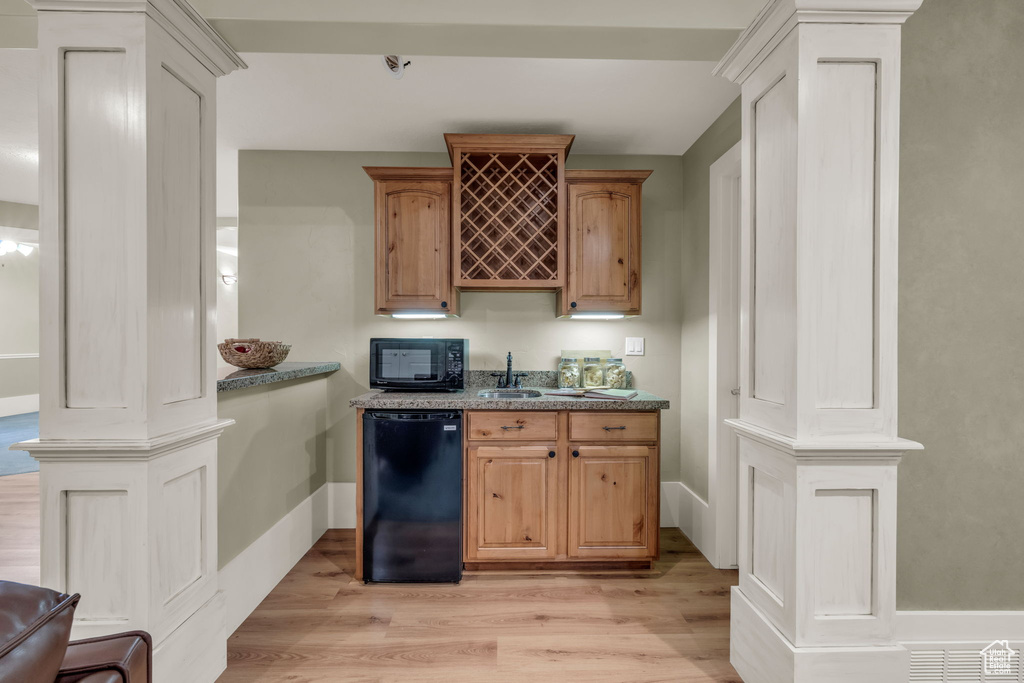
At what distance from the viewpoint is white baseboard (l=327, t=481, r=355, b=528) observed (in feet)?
10.8

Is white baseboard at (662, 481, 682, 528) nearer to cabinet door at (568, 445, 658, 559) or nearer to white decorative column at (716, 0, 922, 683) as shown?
cabinet door at (568, 445, 658, 559)

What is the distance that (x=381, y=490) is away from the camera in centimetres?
255

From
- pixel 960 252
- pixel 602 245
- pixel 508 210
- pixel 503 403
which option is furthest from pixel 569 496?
pixel 960 252

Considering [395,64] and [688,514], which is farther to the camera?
[688,514]

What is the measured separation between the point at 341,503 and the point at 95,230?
7.68 ft

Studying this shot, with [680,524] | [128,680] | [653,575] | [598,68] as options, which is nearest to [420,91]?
[598,68]

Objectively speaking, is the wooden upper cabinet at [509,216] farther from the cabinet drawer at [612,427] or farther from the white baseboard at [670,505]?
the white baseboard at [670,505]

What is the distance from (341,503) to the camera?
3307 mm

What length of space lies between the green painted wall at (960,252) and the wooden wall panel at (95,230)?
2.44 meters

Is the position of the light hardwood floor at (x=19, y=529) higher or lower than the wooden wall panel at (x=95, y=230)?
lower

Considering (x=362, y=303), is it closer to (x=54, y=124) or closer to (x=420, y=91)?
(x=420, y=91)

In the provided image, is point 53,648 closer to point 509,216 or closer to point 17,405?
point 509,216

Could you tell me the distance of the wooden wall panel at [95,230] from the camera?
4.63 feet

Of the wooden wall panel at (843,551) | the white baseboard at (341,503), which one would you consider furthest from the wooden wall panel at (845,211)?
the white baseboard at (341,503)
